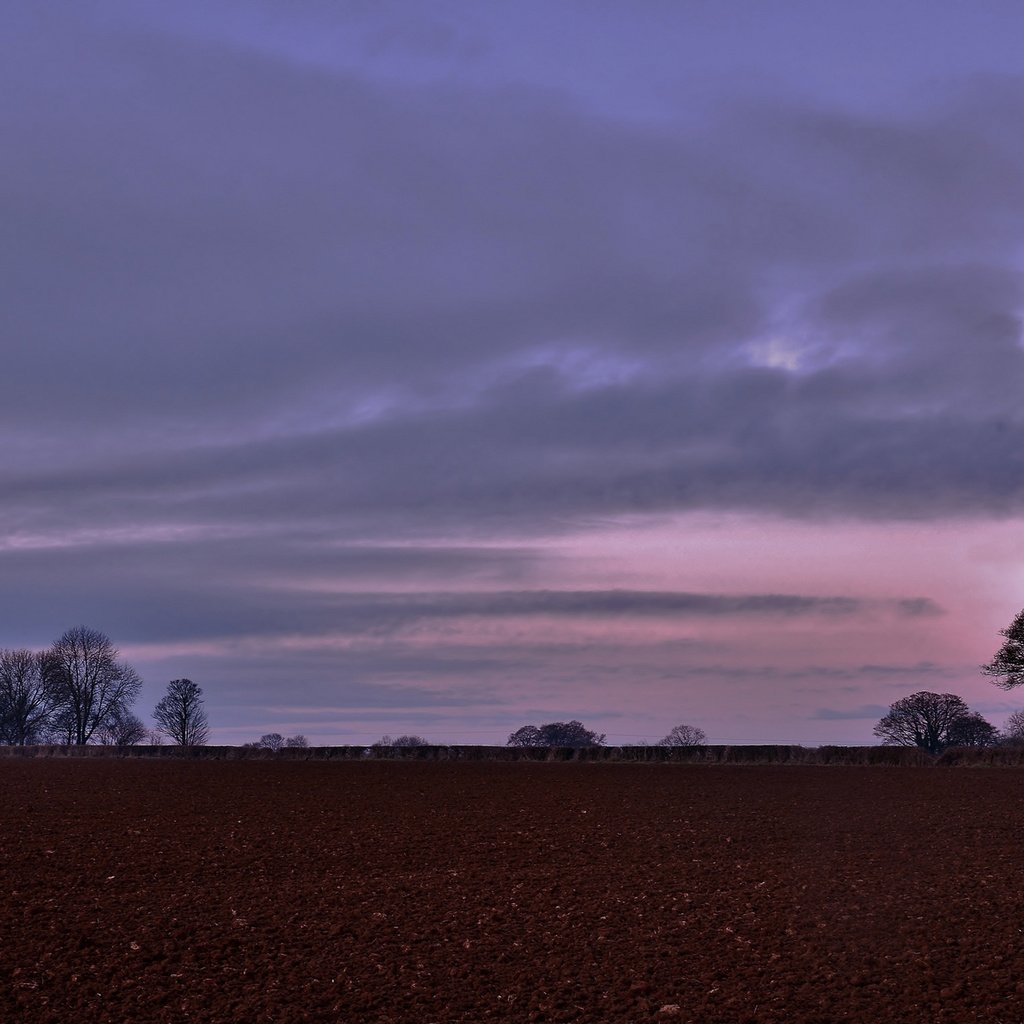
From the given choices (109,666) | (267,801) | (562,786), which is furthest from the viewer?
(109,666)

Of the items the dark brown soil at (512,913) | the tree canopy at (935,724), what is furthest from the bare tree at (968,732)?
the dark brown soil at (512,913)

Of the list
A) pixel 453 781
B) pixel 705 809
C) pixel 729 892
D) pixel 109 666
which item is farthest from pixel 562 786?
pixel 109 666

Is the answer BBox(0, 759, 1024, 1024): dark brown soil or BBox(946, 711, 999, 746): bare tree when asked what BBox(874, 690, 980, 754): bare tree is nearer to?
BBox(946, 711, 999, 746): bare tree

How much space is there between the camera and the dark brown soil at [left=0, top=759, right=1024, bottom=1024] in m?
13.1

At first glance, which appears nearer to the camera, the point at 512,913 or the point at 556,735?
the point at 512,913

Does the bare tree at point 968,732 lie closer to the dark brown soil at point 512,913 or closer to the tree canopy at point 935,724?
the tree canopy at point 935,724

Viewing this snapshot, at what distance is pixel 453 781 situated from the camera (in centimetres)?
4659

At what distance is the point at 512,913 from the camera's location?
17.5 m

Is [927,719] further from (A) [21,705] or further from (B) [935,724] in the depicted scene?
(A) [21,705]

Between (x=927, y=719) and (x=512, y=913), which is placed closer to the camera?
(x=512, y=913)

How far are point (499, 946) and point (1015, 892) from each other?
967 centimetres

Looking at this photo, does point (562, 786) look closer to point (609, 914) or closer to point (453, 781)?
point (453, 781)

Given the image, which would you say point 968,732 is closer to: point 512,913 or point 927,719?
point 927,719

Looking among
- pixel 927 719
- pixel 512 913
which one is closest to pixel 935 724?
pixel 927 719
